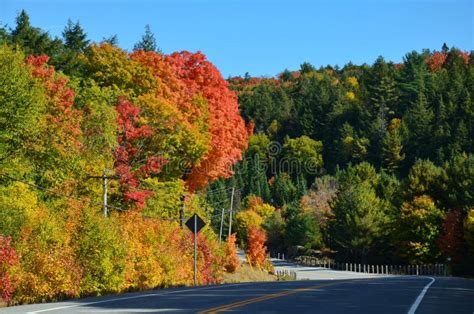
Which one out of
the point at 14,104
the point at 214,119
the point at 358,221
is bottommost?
the point at 358,221

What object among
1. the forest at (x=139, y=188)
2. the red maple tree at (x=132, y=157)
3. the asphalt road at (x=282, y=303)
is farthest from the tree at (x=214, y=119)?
the asphalt road at (x=282, y=303)

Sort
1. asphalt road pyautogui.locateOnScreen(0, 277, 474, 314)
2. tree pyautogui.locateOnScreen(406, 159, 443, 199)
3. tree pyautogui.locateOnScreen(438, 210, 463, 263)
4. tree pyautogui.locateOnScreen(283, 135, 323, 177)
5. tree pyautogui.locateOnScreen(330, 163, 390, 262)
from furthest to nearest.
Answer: tree pyautogui.locateOnScreen(283, 135, 323, 177) → tree pyautogui.locateOnScreen(330, 163, 390, 262) → tree pyautogui.locateOnScreen(406, 159, 443, 199) → tree pyautogui.locateOnScreen(438, 210, 463, 263) → asphalt road pyautogui.locateOnScreen(0, 277, 474, 314)

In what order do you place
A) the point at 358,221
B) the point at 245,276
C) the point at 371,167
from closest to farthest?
the point at 245,276 < the point at 358,221 < the point at 371,167

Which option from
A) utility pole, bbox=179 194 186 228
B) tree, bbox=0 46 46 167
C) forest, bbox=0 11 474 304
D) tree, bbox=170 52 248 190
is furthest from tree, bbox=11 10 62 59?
tree, bbox=0 46 46 167

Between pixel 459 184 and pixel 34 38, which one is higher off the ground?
pixel 34 38

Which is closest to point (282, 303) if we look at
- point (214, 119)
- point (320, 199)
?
point (214, 119)

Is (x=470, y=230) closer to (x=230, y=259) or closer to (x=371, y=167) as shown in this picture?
(x=230, y=259)

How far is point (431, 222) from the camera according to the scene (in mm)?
A: 72188

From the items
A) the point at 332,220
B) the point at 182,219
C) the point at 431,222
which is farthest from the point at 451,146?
the point at 182,219

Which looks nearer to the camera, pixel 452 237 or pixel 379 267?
pixel 452 237

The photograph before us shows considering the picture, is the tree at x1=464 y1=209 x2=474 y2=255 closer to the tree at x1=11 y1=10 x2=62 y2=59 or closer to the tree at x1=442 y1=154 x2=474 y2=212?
the tree at x1=442 y1=154 x2=474 y2=212

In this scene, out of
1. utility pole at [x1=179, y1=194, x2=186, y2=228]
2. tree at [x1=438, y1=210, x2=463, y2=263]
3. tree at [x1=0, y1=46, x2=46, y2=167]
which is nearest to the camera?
tree at [x1=0, y1=46, x2=46, y2=167]

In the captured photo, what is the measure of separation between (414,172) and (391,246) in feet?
27.3

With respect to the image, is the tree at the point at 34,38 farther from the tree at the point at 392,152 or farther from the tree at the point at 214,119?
the tree at the point at 392,152
